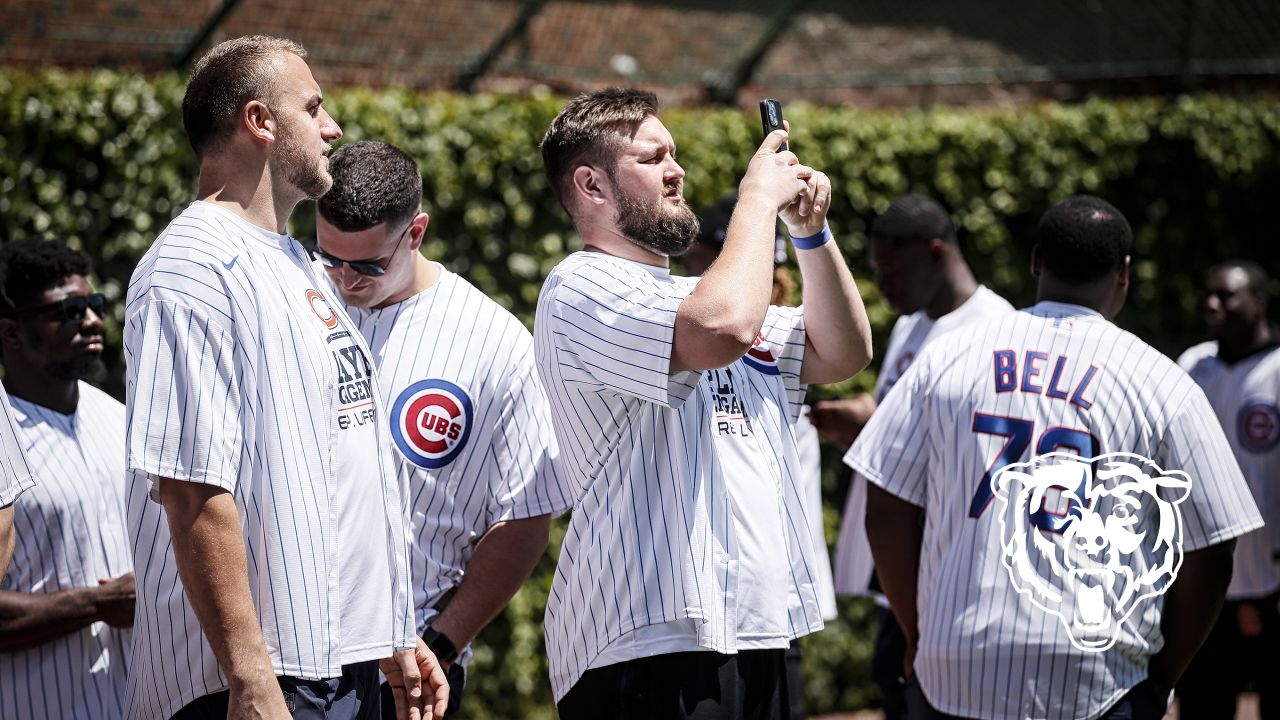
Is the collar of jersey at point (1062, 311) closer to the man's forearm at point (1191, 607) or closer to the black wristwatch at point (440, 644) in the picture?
the man's forearm at point (1191, 607)

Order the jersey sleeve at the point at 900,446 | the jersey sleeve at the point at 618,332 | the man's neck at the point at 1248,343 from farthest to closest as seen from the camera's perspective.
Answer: the man's neck at the point at 1248,343
the jersey sleeve at the point at 900,446
the jersey sleeve at the point at 618,332

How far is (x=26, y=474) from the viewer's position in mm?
2793

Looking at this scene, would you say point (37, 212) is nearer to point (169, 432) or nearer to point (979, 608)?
point (169, 432)

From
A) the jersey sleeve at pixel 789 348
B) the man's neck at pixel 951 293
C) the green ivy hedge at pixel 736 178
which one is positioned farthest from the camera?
the green ivy hedge at pixel 736 178

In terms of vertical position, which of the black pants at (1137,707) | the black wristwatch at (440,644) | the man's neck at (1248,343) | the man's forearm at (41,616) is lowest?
the black pants at (1137,707)

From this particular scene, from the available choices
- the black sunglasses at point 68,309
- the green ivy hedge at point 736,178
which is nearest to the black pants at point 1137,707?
the green ivy hedge at point 736,178

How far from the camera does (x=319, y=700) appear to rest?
8.12ft

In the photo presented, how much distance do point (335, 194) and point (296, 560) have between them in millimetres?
1252

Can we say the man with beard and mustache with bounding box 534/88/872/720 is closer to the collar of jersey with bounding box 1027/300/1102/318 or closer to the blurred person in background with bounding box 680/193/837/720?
the collar of jersey with bounding box 1027/300/1102/318

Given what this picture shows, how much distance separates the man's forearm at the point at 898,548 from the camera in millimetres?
3820

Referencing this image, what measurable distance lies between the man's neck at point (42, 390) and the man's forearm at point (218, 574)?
156cm

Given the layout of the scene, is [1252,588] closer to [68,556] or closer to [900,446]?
[900,446]

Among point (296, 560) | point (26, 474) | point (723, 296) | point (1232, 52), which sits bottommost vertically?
point (296, 560)

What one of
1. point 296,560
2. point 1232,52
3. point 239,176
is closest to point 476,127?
point 239,176
